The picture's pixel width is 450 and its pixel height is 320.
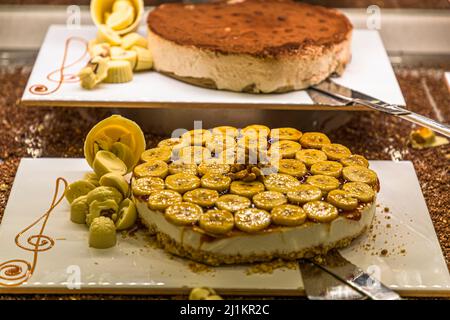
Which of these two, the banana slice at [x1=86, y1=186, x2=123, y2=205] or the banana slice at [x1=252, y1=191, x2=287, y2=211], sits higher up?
the banana slice at [x1=252, y1=191, x2=287, y2=211]

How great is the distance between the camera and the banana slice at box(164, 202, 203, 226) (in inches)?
65.2

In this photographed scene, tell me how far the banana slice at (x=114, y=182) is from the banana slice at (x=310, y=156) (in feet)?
1.31

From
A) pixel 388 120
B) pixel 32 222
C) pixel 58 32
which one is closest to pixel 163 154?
pixel 32 222

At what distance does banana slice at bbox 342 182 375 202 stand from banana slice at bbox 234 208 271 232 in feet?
0.68

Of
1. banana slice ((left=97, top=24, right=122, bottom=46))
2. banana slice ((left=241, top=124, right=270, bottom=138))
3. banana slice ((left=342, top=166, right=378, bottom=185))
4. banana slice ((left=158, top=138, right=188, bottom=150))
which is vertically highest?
banana slice ((left=342, top=166, right=378, bottom=185))

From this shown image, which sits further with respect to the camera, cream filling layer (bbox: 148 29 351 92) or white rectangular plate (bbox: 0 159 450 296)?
cream filling layer (bbox: 148 29 351 92)

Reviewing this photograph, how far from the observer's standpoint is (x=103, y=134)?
1.95 meters

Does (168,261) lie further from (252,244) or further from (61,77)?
(61,77)

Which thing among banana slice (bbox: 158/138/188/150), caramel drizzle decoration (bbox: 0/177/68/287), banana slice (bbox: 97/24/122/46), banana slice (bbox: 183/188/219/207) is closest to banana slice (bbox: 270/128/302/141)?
banana slice (bbox: 158/138/188/150)

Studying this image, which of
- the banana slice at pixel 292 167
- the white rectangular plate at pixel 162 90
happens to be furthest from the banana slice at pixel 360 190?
the white rectangular plate at pixel 162 90

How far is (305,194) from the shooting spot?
5.69 feet

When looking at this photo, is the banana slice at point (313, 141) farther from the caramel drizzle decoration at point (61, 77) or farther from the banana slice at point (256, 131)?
the caramel drizzle decoration at point (61, 77)

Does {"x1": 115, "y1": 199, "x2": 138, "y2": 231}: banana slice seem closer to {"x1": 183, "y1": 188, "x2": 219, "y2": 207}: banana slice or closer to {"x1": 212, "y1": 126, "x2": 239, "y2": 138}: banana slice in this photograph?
{"x1": 183, "y1": 188, "x2": 219, "y2": 207}: banana slice

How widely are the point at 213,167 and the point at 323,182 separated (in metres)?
0.25
